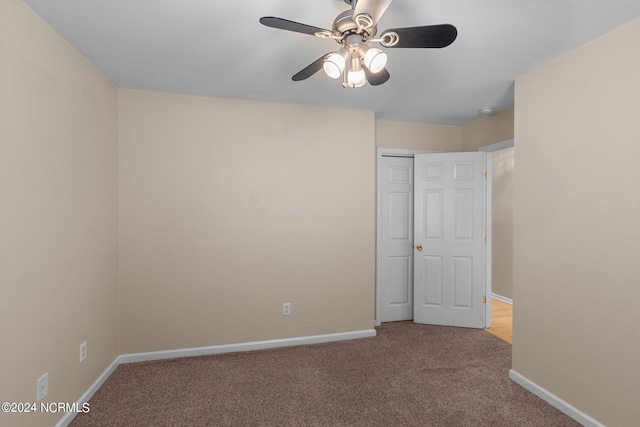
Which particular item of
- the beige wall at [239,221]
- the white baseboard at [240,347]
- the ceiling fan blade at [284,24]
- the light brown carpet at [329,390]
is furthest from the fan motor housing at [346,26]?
the white baseboard at [240,347]

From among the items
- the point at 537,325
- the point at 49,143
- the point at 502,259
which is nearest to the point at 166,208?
the point at 49,143

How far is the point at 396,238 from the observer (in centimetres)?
420

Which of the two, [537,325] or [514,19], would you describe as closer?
[514,19]

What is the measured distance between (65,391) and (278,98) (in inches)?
109

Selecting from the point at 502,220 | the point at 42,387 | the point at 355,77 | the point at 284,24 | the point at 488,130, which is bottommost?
the point at 42,387

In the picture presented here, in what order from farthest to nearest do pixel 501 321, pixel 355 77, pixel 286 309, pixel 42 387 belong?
pixel 501 321 < pixel 286 309 < pixel 42 387 < pixel 355 77

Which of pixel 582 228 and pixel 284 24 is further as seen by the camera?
pixel 582 228

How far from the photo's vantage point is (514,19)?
6.20ft

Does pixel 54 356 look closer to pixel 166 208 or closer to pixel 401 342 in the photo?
pixel 166 208

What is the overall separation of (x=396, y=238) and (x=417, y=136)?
1300mm

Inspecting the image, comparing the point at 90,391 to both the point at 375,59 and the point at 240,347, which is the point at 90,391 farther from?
the point at 375,59

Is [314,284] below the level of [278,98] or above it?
below

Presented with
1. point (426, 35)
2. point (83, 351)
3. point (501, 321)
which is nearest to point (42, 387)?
point (83, 351)

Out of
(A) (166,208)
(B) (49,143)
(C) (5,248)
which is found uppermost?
(B) (49,143)
